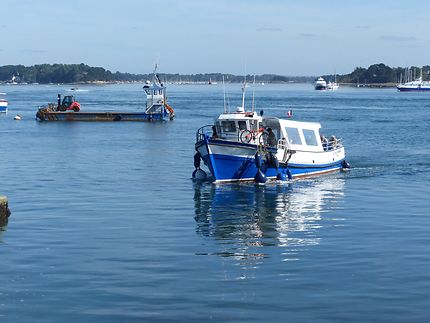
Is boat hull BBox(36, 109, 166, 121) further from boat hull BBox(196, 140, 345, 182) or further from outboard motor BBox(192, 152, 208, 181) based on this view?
boat hull BBox(196, 140, 345, 182)

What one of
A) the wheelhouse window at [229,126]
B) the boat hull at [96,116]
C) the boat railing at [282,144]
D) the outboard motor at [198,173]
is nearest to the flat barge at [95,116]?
the boat hull at [96,116]

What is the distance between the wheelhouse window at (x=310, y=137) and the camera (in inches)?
1942

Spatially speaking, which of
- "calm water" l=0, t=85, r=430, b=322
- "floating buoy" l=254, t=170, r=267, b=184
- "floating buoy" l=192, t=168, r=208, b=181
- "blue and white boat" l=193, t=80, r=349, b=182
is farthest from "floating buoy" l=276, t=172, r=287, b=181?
"floating buoy" l=192, t=168, r=208, b=181

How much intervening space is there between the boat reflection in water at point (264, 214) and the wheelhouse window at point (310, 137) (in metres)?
2.35

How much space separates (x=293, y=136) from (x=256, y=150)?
4.30m

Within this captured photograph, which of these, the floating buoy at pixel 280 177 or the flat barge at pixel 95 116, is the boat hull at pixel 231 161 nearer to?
the floating buoy at pixel 280 177

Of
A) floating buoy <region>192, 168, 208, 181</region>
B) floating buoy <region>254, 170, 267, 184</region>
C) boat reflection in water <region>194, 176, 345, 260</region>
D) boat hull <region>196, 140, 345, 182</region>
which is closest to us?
boat reflection in water <region>194, 176, 345, 260</region>

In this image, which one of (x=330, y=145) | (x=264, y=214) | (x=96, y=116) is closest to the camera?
(x=264, y=214)

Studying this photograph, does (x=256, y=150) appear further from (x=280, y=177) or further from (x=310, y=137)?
(x=310, y=137)

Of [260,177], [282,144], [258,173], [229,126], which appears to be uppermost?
[229,126]

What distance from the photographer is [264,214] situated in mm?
36125

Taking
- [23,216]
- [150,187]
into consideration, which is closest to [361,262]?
[23,216]

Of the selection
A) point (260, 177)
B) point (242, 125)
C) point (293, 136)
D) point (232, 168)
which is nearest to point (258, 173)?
point (260, 177)

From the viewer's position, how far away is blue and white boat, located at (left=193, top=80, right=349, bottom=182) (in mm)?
44438
